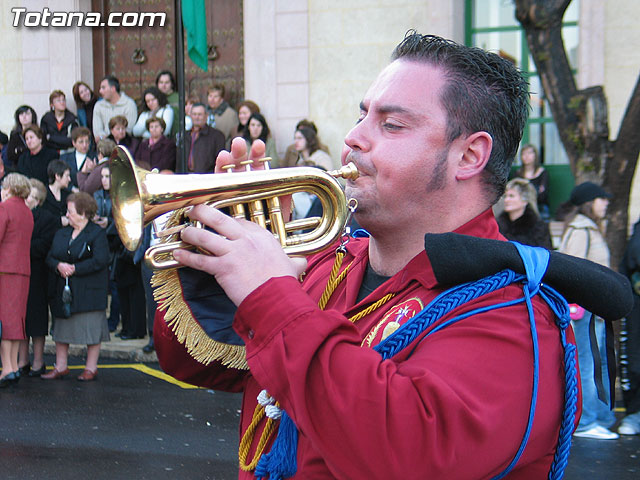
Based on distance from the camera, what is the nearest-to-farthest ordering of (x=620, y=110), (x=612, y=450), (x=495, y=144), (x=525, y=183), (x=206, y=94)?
(x=495, y=144) < (x=612, y=450) < (x=525, y=183) < (x=620, y=110) < (x=206, y=94)

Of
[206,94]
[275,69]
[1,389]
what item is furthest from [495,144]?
[206,94]

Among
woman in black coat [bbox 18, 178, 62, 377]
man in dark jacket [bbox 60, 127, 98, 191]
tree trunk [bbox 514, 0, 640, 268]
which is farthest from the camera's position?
man in dark jacket [bbox 60, 127, 98, 191]

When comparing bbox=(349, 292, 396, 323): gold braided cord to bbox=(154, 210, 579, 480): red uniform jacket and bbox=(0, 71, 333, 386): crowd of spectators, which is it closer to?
bbox=(154, 210, 579, 480): red uniform jacket

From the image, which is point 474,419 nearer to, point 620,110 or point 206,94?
point 620,110

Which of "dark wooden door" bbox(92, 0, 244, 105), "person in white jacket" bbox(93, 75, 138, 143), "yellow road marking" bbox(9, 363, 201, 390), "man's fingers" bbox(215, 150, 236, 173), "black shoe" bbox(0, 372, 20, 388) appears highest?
"dark wooden door" bbox(92, 0, 244, 105)

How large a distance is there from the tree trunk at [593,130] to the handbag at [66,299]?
4.56 metres

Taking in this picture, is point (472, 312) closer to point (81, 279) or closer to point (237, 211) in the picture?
→ point (237, 211)

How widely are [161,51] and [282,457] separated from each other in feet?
37.7

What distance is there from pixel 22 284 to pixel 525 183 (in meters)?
4.43

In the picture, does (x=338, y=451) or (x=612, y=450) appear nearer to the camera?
(x=338, y=451)

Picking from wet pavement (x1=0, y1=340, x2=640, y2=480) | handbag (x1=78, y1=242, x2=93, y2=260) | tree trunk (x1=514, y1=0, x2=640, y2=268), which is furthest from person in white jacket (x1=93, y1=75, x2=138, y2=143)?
tree trunk (x1=514, y1=0, x2=640, y2=268)

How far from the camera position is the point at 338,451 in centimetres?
144

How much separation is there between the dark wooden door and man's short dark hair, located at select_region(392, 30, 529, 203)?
10131 millimetres

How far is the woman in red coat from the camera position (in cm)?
736
